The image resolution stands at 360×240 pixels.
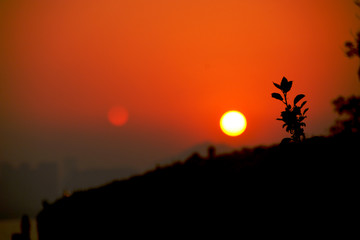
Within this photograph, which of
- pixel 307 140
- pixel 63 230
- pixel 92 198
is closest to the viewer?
pixel 307 140

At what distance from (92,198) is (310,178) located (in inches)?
385

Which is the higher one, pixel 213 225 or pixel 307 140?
pixel 307 140

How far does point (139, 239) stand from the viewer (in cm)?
941

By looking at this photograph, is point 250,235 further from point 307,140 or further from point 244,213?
point 307,140

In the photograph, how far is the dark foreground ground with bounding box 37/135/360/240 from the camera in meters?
5.03

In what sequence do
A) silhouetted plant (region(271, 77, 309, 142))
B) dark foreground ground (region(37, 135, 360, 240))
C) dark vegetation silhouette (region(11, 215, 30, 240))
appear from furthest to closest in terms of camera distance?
1. dark vegetation silhouette (region(11, 215, 30, 240))
2. silhouetted plant (region(271, 77, 309, 142))
3. dark foreground ground (region(37, 135, 360, 240))

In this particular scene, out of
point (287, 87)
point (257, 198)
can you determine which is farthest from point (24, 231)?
point (287, 87)

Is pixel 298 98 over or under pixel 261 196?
over

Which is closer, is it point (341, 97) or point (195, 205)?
point (195, 205)

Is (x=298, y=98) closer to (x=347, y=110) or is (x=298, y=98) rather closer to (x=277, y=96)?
(x=277, y=96)

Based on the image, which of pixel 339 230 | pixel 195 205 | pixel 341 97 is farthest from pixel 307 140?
pixel 341 97

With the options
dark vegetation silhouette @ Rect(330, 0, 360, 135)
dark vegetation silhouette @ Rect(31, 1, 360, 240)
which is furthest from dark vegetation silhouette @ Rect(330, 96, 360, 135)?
dark vegetation silhouette @ Rect(31, 1, 360, 240)

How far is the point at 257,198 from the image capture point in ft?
19.9

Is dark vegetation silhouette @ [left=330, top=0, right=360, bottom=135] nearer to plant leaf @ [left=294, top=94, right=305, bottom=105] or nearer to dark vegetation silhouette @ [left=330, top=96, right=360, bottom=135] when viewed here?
dark vegetation silhouette @ [left=330, top=96, right=360, bottom=135]
